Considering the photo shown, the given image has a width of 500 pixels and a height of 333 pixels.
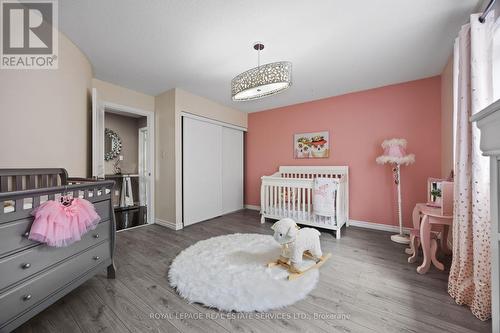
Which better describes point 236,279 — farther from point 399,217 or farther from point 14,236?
point 399,217

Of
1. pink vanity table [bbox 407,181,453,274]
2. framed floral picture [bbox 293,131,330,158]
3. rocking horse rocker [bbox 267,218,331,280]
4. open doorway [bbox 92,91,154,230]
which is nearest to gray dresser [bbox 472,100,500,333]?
pink vanity table [bbox 407,181,453,274]

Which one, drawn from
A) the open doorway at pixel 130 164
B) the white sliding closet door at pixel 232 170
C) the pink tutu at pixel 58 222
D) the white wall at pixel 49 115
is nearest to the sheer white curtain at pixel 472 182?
the pink tutu at pixel 58 222

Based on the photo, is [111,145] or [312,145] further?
[111,145]

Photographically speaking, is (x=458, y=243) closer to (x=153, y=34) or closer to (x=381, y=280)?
(x=381, y=280)

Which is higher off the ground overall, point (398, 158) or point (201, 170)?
point (398, 158)

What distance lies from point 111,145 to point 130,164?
0.56 meters

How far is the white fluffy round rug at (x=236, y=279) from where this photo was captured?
4.76 feet

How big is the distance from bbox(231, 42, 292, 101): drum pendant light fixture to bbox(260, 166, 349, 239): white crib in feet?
5.17

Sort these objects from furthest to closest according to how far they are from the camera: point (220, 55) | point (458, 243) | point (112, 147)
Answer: point (112, 147), point (220, 55), point (458, 243)

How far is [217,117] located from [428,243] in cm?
344

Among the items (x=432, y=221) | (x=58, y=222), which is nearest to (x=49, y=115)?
(x=58, y=222)

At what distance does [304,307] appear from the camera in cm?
141

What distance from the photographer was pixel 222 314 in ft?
4.42

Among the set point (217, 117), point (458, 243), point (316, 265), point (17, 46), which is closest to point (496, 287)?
point (458, 243)
